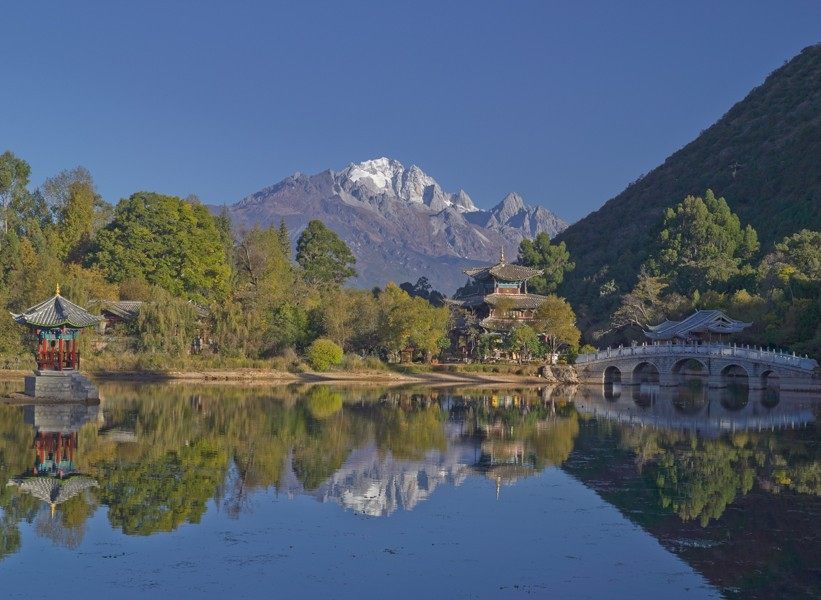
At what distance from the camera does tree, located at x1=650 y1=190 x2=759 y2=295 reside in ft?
282

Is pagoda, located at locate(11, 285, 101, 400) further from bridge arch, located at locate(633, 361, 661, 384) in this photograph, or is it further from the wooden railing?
bridge arch, located at locate(633, 361, 661, 384)

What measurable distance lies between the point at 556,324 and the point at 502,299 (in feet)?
22.1

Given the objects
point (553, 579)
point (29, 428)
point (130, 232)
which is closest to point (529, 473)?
point (553, 579)

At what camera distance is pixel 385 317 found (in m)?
68.9

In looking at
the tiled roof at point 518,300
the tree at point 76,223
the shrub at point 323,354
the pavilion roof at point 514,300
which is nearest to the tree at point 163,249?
the tree at point 76,223

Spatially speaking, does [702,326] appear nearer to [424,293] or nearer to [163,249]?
[163,249]

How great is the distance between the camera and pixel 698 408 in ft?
157

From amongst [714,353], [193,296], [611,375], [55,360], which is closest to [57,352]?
[55,360]

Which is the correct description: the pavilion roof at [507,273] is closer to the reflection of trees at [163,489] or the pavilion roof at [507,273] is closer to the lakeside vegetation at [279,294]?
the lakeside vegetation at [279,294]

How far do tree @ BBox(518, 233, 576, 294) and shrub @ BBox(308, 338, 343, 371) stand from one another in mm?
37647

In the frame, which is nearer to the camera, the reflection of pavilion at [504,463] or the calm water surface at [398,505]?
the calm water surface at [398,505]

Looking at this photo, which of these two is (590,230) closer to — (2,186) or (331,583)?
(2,186)

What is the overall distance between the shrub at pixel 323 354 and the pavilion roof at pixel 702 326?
74.4 ft

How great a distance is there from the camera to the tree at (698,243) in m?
85.9
